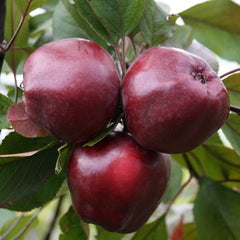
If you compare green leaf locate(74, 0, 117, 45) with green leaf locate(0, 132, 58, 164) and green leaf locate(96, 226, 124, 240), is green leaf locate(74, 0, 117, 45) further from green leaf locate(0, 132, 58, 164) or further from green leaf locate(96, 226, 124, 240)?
green leaf locate(96, 226, 124, 240)

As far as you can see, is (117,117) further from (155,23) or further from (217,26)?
(217,26)

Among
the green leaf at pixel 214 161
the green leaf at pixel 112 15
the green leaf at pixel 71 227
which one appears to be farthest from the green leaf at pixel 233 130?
the green leaf at pixel 71 227

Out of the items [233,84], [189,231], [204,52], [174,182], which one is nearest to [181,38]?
[204,52]

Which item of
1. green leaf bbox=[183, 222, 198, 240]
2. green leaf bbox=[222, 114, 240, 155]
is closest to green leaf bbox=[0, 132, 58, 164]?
green leaf bbox=[222, 114, 240, 155]

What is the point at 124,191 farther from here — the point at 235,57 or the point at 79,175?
the point at 235,57

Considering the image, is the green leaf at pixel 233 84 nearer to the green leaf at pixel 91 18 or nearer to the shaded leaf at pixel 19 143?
the green leaf at pixel 91 18

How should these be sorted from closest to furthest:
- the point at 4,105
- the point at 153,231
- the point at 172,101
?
the point at 172,101 → the point at 4,105 → the point at 153,231
